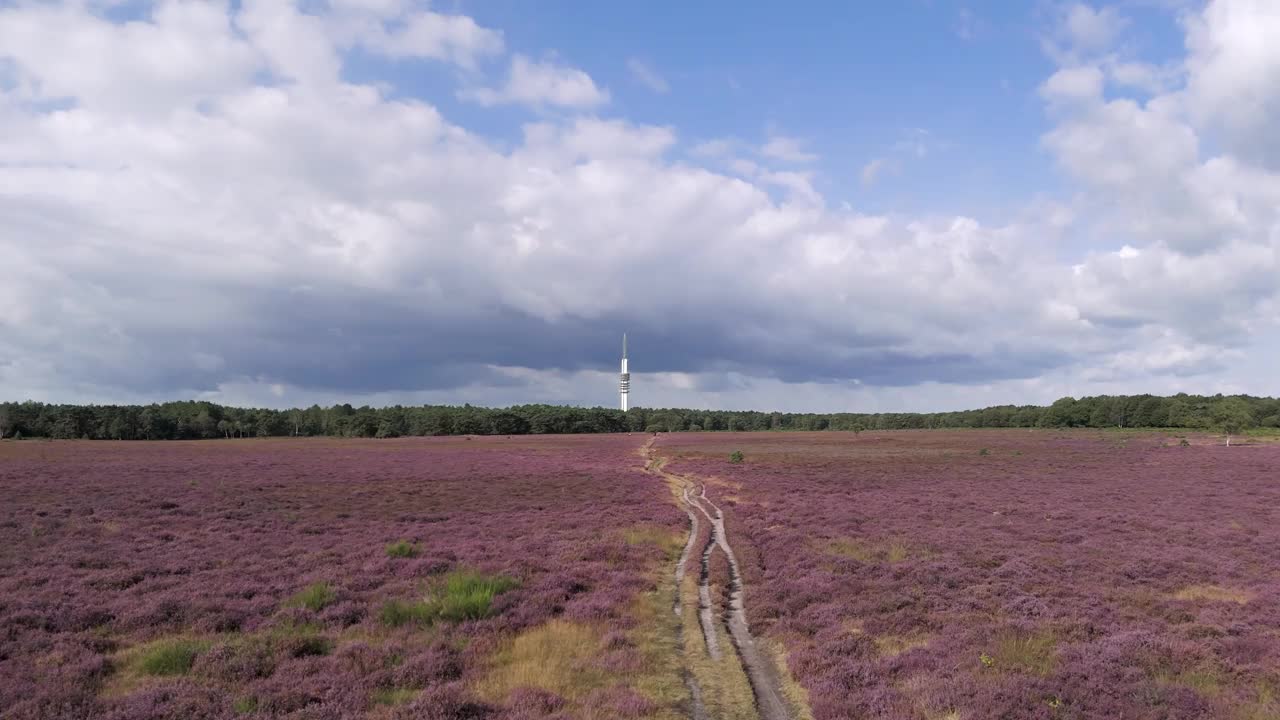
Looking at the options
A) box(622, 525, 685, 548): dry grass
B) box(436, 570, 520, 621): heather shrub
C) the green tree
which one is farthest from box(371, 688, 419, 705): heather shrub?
the green tree

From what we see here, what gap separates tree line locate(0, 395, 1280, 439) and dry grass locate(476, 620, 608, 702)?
122m

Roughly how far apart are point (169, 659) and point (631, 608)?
897cm

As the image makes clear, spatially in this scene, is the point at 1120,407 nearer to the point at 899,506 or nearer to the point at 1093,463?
the point at 1093,463

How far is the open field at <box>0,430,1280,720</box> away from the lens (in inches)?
402

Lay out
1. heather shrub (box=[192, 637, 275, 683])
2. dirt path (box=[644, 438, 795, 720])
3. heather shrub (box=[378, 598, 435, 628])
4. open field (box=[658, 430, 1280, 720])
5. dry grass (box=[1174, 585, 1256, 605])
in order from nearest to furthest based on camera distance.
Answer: open field (box=[658, 430, 1280, 720]), dirt path (box=[644, 438, 795, 720]), heather shrub (box=[192, 637, 275, 683]), heather shrub (box=[378, 598, 435, 628]), dry grass (box=[1174, 585, 1256, 605])

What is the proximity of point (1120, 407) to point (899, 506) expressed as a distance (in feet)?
604

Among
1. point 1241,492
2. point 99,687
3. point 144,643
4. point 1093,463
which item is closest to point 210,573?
point 144,643

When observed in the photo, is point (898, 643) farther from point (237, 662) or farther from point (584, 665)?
point (237, 662)

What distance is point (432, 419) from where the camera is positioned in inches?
6058

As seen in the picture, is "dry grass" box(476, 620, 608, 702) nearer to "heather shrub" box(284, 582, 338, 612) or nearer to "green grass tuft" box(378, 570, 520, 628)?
"green grass tuft" box(378, 570, 520, 628)

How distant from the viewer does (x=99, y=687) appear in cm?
1047

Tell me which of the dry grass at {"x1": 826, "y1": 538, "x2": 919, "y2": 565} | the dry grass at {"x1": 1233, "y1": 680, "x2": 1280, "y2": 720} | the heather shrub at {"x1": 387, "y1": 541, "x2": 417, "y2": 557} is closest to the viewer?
the dry grass at {"x1": 1233, "y1": 680, "x2": 1280, "y2": 720}

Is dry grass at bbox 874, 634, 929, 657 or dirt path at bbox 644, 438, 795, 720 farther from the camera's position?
dry grass at bbox 874, 634, 929, 657

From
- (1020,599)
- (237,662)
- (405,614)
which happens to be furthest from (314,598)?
(1020,599)
